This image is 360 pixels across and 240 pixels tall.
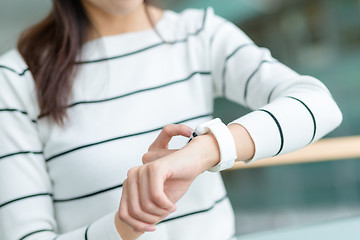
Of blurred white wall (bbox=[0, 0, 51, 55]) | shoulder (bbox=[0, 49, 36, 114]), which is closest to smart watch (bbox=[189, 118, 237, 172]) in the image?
shoulder (bbox=[0, 49, 36, 114])

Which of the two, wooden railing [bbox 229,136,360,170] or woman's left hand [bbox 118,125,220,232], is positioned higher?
woman's left hand [bbox 118,125,220,232]

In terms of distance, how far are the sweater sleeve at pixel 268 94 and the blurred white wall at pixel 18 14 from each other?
0.81 meters

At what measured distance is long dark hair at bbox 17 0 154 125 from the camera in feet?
2.40

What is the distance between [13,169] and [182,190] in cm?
31

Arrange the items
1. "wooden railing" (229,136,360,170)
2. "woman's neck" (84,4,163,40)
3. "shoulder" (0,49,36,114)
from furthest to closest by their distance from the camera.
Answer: "wooden railing" (229,136,360,170) → "woman's neck" (84,4,163,40) → "shoulder" (0,49,36,114)

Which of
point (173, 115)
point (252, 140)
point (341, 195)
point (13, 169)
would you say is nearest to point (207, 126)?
point (252, 140)

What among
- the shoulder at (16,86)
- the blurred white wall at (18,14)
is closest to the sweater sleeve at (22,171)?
the shoulder at (16,86)

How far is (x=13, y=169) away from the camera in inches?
26.5

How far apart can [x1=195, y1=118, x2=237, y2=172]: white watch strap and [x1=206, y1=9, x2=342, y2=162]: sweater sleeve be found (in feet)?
0.14

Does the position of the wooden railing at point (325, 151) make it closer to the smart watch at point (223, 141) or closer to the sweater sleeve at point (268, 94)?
the sweater sleeve at point (268, 94)

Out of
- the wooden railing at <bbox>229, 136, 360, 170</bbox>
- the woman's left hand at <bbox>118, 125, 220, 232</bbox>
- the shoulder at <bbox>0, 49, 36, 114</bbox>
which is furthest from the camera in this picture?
the wooden railing at <bbox>229, 136, 360, 170</bbox>

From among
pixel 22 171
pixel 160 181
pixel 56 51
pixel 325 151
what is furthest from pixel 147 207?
pixel 325 151

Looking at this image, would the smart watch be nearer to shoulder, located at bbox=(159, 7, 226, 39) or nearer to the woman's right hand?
the woman's right hand

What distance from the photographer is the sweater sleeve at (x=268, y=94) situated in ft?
1.86
